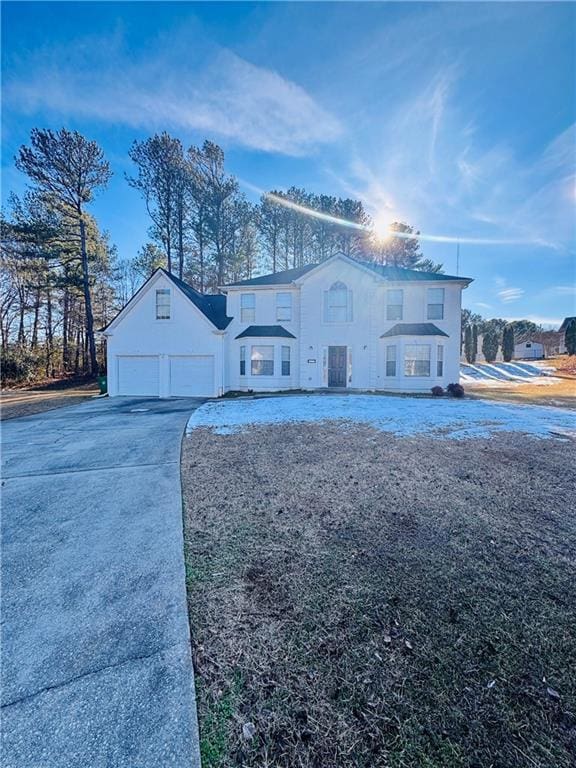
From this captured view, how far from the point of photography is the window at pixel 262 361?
17109mm

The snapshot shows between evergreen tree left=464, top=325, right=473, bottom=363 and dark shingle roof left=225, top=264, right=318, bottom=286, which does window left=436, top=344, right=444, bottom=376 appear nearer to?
dark shingle roof left=225, top=264, right=318, bottom=286

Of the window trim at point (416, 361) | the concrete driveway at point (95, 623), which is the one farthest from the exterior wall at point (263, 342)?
the concrete driveway at point (95, 623)

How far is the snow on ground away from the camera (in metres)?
8.45

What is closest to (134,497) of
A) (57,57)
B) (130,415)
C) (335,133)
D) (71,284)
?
(130,415)

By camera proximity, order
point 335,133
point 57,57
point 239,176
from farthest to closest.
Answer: point 239,176 → point 335,133 → point 57,57

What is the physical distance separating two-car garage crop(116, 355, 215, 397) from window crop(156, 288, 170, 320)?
6.63 ft

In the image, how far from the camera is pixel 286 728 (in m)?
1.67

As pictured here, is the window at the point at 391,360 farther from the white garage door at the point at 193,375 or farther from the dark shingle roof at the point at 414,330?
the white garage door at the point at 193,375

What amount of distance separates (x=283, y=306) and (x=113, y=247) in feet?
62.6

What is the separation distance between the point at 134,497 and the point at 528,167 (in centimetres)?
1810

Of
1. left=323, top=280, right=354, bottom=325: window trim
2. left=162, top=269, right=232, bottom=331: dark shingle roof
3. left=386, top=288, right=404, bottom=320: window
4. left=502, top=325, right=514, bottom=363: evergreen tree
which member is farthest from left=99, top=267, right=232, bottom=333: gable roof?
left=502, top=325, right=514, bottom=363: evergreen tree

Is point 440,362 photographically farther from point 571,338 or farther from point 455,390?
point 571,338

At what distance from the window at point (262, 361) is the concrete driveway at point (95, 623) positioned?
1179cm

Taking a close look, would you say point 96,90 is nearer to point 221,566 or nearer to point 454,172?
point 454,172
